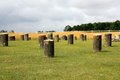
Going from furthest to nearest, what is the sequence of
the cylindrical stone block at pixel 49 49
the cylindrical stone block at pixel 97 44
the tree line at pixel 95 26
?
the tree line at pixel 95 26 → the cylindrical stone block at pixel 97 44 → the cylindrical stone block at pixel 49 49

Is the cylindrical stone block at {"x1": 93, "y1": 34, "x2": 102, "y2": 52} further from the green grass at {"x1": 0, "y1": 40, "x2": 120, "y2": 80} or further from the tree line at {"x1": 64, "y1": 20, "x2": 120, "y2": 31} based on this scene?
the tree line at {"x1": 64, "y1": 20, "x2": 120, "y2": 31}

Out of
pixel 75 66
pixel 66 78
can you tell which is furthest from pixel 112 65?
pixel 66 78

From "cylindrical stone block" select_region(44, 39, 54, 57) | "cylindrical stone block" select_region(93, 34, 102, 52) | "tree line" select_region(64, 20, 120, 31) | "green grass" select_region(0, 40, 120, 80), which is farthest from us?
"tree line" select_region(64, 20, 120, 31)

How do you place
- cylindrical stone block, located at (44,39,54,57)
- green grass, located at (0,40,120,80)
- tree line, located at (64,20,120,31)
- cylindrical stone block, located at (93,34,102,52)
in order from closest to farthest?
green grass, located at (0,40,120,80) < cylindrical stone block, located at (44,39,54,57) < cylindrical stone block, located at (93,34,102,52) < tree line, located at (64,20,120,31)

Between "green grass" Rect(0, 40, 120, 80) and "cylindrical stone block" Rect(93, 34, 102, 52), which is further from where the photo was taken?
"cylindrical stone block" Rect(93, 34, 102, 52)

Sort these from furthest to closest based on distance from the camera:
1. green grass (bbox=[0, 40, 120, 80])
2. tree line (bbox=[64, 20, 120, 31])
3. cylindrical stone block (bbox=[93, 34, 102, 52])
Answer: tree line (bbox=[64, 20, 120, 31]) < cylindrical stone block (bbox=[93, 34, 102, 52]) < green grass (bbox=[0, 40, 120, 80])

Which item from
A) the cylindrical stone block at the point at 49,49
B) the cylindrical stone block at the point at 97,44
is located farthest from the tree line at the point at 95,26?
the cylindrical stone block at the point at 49,49

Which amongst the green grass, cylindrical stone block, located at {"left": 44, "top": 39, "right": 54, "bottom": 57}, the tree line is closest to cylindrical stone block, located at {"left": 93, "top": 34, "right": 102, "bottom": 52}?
cylindrical stone block, located at {"left": 44, "top": 39, "right": 54, "bottom": 57}

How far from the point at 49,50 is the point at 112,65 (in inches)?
176

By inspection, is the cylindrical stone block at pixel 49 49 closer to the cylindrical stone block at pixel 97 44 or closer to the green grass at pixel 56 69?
the green grass at pixel 56 69

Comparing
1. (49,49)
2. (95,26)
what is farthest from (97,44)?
(95,26)

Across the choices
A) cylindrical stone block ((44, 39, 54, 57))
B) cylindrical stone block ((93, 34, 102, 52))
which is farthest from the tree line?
cylindrical stone block ((44, 39, 54, 57))

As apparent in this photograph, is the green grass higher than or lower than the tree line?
lower

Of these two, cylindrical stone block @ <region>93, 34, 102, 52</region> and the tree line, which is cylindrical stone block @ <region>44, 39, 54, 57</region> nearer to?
cylindrical stone block @ <region>93, 34, 102, 52</region>
